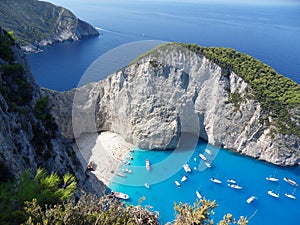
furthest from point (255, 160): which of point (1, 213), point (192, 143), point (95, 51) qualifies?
point (95, 51)

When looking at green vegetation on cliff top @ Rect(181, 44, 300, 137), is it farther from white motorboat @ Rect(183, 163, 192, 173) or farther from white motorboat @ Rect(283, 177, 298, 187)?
white motorboat @ Rect(183, 163, 192, 173)

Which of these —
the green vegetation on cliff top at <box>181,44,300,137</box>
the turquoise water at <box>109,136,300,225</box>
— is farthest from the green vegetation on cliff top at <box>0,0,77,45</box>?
the turquoise water at <box>109,136,300,225</box>

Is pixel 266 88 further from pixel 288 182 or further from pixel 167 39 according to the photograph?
pixel 167 39

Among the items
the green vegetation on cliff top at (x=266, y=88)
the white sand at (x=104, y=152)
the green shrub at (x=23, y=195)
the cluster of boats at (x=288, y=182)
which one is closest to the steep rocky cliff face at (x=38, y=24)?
the white sand at (x=104, y=152)

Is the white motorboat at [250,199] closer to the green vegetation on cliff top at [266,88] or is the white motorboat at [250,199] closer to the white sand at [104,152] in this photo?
the green vegetation on cliff top at [266,88]

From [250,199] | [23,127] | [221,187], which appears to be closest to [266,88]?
[221,187]

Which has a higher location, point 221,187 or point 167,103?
point 167,103

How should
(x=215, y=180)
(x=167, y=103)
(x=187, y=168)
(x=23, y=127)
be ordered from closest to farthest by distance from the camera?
1. (x=23, y=127)
2. (x=215, y=180)
3. (x=187, y=168)
4. (x=167, y=103)
